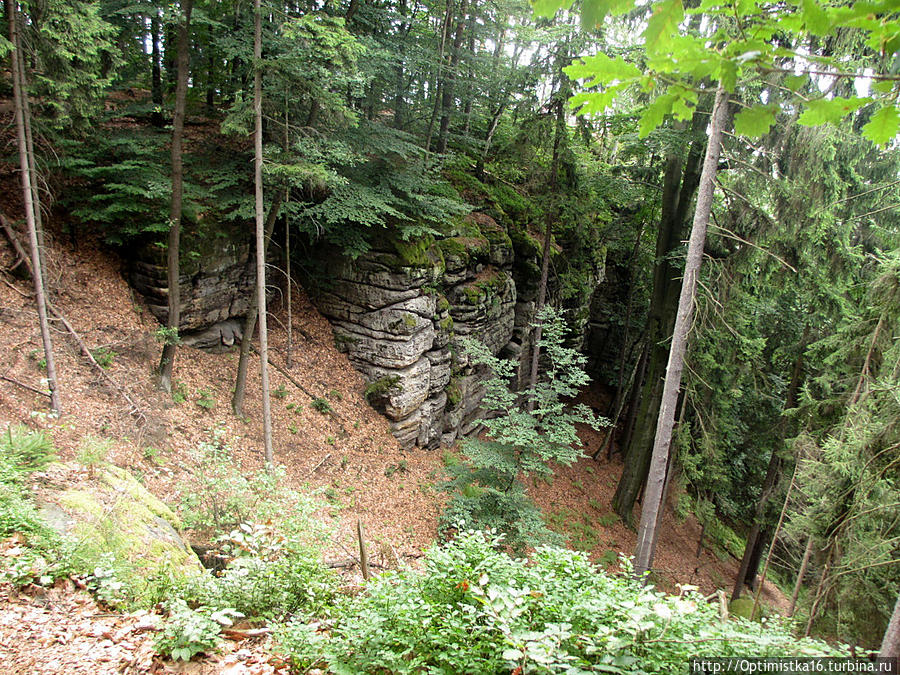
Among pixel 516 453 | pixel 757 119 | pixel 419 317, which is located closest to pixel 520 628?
pixel 757 119

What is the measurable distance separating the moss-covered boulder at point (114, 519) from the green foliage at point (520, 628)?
96.9 inches

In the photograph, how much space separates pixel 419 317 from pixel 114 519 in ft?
30.3

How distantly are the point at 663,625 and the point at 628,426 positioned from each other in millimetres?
16981

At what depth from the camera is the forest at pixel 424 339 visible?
2.90 meters

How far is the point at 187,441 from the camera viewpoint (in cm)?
923

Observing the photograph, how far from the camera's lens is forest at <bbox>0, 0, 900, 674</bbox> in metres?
2.90

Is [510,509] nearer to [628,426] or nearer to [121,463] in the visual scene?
[121,463]

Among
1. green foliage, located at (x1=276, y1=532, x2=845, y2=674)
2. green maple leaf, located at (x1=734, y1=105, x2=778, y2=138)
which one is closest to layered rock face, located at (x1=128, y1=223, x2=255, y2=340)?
green foliage, located at (x1=276, y1=532, x2=845, y2=674)

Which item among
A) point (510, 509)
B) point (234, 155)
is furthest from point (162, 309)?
point (510, 509)

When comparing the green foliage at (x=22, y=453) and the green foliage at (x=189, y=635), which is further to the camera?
the green foliage at (x=22, y=453)

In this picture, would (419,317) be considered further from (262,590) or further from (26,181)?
(262,590)

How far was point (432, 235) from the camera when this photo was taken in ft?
45.6

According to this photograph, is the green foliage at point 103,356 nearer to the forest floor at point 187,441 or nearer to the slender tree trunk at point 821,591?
the forest floor at point 187,441

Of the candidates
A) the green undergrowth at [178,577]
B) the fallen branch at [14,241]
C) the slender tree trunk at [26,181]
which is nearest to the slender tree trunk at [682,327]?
the green undergrowth at [178,577]
